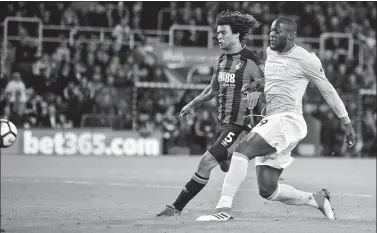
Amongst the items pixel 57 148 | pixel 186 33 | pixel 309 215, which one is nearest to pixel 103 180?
pixel 309 215

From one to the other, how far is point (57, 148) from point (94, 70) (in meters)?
2.66

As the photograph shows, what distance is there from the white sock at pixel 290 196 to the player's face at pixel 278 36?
5.24 feet

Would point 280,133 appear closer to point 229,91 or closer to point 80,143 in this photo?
point 229,91

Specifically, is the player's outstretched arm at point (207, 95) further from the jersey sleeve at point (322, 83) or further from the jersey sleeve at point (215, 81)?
the jersey sleeve at point (322, 83)

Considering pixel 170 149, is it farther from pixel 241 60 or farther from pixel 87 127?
pixel 241 60

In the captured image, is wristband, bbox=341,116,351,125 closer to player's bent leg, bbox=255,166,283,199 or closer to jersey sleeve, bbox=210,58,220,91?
player's bent leg, bbox=255,166,283,199

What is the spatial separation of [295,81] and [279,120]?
1.61 feet

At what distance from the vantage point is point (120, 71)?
74.9 feet

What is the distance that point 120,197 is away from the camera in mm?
11594

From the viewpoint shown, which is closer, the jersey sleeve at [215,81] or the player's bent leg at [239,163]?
the player's bent leg at [239,163]

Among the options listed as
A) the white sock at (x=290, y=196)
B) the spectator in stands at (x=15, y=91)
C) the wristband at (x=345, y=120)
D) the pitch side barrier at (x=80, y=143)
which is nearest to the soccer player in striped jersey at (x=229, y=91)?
the white sock at (x=290, y=196)

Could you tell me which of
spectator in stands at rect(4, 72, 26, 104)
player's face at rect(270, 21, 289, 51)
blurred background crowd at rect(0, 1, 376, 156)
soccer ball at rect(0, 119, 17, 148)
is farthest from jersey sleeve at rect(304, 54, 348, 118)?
spectator in stands at rect(4, 72, 26, 104)

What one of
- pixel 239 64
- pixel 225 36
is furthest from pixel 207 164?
pixel 225 36

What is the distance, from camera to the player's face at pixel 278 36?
27.1 ft
